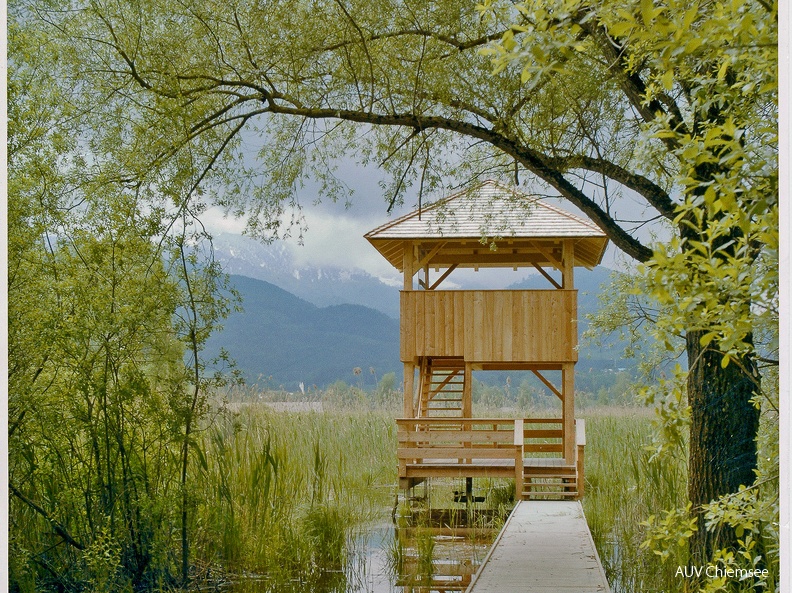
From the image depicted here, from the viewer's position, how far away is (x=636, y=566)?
7379mm

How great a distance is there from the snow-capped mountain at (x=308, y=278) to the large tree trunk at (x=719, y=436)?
73.4m

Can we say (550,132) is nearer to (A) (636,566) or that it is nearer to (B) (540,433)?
(A) (636,566)

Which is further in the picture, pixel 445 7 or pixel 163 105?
pixel 445 7

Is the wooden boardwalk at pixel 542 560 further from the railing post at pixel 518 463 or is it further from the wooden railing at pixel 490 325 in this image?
the wooden railing at pixel 490 325

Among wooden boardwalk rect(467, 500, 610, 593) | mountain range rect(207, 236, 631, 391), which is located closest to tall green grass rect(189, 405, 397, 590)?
wooden boardwalk rect(467, 500, 610, 593)

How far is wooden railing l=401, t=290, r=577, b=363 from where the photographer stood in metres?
11.3

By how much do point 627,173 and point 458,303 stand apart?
5.24 m

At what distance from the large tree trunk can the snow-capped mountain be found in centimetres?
7339

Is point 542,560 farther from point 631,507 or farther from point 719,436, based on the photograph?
point 631,507

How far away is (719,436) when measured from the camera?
553 centimetres

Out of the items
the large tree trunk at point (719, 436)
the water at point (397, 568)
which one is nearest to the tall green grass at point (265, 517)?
the water at point (397, 568)

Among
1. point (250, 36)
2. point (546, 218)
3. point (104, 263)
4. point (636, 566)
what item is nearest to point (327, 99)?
point (250, 36)

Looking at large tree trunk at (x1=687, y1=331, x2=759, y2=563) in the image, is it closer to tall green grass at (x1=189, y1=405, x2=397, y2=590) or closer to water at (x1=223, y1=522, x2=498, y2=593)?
water at (x1=223, y1=522, x2=498, y2=593)

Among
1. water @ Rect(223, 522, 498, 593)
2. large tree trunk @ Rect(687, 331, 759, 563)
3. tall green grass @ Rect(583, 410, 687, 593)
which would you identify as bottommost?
water @ Rect(223, 522, 498, 593)
